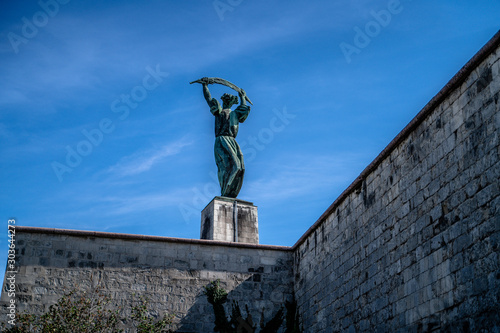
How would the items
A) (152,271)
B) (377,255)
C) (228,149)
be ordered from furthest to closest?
(228,149), (152,271), (377,255)

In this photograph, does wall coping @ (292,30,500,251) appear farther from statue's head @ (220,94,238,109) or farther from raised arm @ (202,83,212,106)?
raised arm @ (202,83,212,106)

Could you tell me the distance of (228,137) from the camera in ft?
47.2

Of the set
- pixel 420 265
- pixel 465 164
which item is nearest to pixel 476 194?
pixel 465 164

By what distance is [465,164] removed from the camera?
624cm

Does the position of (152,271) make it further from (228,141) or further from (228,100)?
(228,100)

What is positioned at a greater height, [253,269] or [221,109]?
[221,109]

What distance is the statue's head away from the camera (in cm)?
1459

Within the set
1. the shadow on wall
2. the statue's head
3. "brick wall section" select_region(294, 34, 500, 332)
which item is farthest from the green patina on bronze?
"brick wall section" select_region(294, 34, 500, 332)

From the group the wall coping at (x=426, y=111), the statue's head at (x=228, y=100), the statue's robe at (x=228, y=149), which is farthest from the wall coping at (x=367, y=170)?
the statue's head at (x=228, y=100)

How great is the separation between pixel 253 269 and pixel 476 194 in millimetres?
6175

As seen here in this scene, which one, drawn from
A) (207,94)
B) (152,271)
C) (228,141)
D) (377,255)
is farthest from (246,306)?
(207,94)

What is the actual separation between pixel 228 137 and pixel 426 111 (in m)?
7.74

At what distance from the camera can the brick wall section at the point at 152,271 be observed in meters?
10.4

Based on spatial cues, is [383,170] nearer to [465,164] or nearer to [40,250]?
[465,164]
